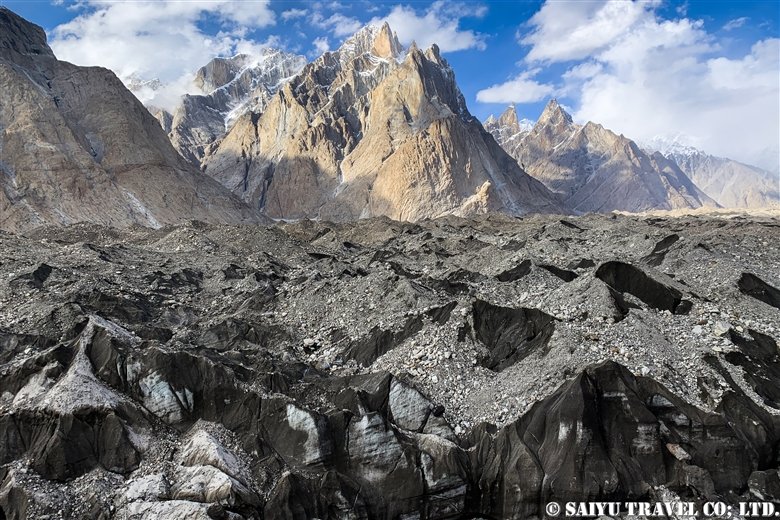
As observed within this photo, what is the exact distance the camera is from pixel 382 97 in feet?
415

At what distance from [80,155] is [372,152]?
59.8 meters

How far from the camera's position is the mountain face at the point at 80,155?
65.4 meters

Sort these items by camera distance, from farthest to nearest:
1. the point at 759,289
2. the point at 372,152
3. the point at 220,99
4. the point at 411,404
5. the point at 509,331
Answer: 1. the point at 220,99
2. the point at 372,152
3. the point at 759,289
4. the point at 509,331
5. the point at 411,404

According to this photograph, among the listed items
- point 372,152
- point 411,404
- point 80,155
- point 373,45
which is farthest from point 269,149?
point 411,404

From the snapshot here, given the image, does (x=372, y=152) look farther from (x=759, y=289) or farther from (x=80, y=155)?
(x=759, y=289)

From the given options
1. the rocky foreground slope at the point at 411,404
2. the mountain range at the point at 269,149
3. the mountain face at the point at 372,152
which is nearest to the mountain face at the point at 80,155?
the mountain range at the point at 269,149

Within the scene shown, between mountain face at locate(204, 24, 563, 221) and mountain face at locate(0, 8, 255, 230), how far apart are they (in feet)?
104

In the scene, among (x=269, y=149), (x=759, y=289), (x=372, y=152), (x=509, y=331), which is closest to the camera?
(x=509, y=331)

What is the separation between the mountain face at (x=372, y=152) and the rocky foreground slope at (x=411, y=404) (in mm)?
83170

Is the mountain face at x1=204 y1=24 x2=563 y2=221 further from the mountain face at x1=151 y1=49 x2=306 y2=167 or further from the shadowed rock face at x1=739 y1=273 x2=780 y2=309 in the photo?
the shadowed rock face at x1=739 y1=273 x2=780 y2=309

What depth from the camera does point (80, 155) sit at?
235 ft

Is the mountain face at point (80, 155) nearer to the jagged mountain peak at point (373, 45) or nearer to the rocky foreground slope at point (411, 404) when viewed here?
the rocky foreground slope at point (411, 404)

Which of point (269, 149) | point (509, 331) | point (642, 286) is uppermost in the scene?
point (269, 149)

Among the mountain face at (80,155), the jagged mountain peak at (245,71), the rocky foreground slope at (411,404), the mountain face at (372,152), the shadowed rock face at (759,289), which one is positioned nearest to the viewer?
the rocky foreground slope at (411,404)
